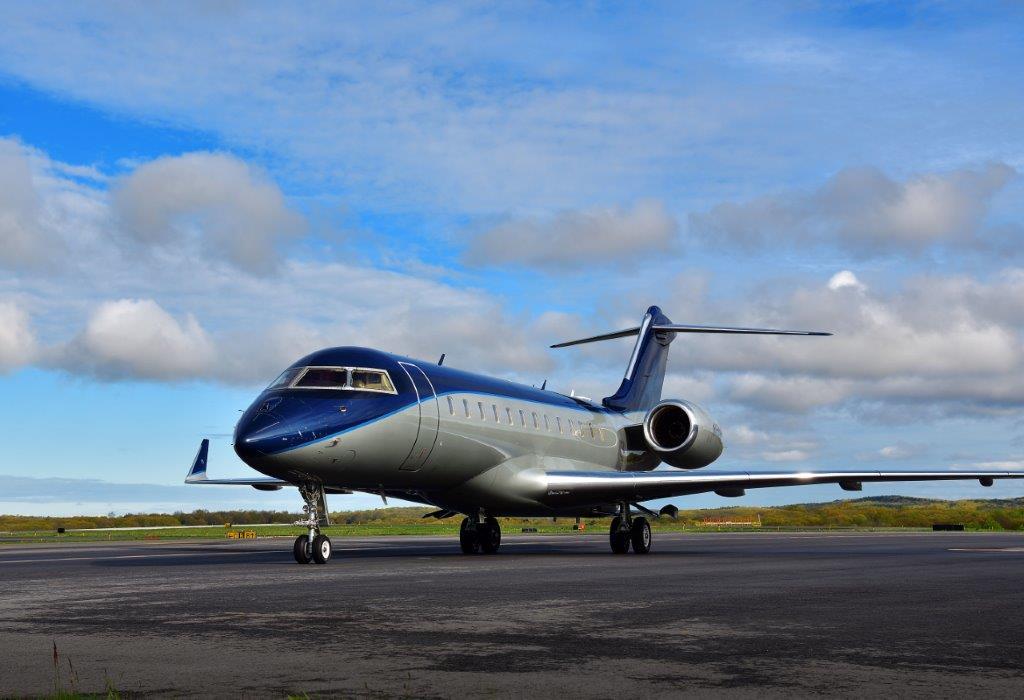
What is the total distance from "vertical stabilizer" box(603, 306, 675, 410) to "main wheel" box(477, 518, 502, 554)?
325 inches

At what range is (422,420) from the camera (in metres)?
21.9

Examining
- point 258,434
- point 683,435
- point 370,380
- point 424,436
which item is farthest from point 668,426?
point 258,434

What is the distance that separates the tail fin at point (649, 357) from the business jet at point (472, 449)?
0.43 meters

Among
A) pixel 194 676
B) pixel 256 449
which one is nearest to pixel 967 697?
pixel 194 676

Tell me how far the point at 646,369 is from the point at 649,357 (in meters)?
0.47

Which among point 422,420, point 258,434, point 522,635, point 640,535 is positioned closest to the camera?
point 522,635

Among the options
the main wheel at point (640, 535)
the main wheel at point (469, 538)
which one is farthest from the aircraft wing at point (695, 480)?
the main wheel at point (469, 538)

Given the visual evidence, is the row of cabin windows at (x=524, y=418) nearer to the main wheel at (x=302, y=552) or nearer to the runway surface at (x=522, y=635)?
the main wheel at (x=302, y=552)

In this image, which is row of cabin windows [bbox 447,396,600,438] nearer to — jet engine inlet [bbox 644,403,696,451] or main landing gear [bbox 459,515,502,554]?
jet engine inlet [bbox 644,403,696,451]

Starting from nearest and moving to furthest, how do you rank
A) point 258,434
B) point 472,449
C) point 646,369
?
point 258,434 < point 472,449 < point 646,369

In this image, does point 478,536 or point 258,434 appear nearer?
point 258,434

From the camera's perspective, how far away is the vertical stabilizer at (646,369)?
34219 millimetres

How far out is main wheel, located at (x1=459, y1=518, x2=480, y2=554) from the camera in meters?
25.9

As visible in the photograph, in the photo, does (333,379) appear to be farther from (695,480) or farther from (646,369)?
(646,369)
